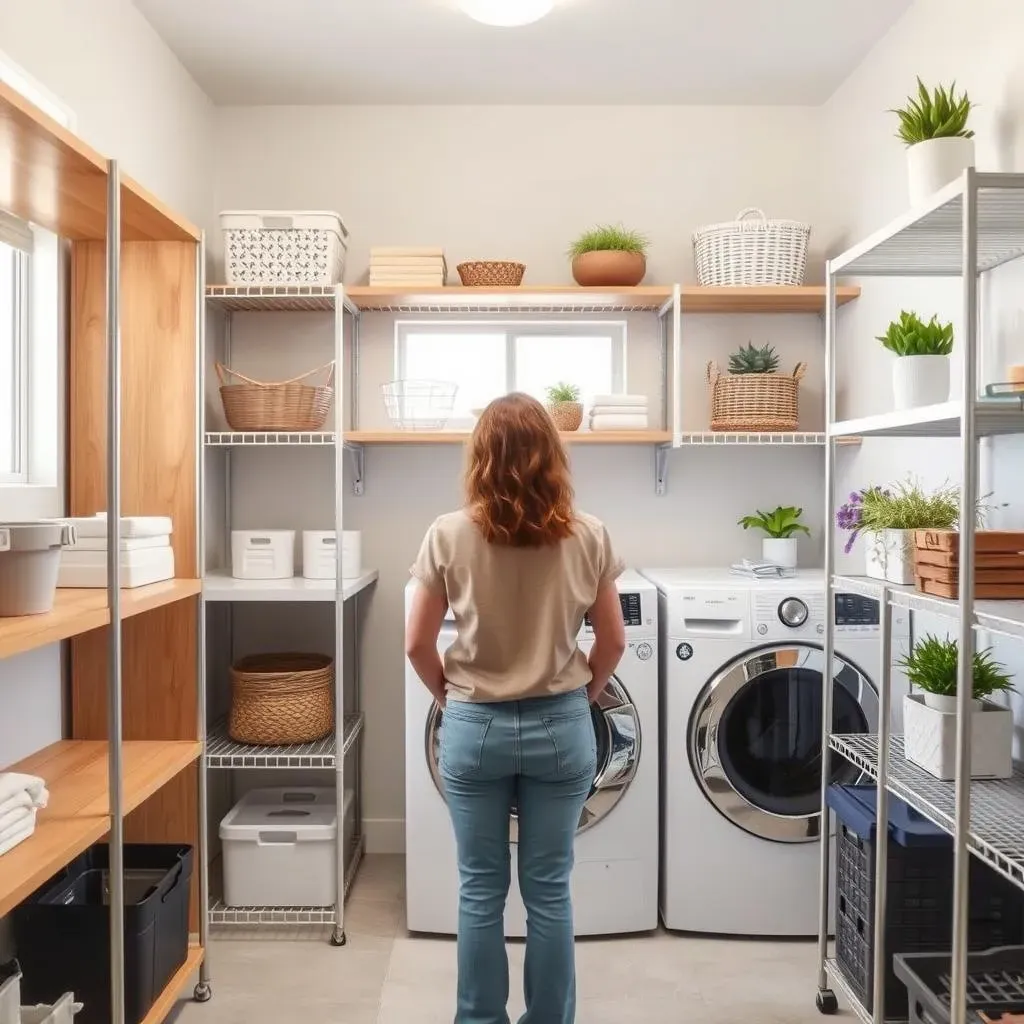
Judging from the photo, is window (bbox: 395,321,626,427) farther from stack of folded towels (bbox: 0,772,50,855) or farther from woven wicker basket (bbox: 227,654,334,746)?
stack of folded towels (bbox: 0,772,50,855)

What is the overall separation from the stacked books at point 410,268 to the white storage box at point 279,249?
0.17m

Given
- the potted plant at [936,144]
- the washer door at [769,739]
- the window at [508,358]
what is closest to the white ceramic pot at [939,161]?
the potted plant at [936,144]

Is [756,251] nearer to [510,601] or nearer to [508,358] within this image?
[508,358]

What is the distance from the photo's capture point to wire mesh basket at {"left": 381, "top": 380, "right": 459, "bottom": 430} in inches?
120

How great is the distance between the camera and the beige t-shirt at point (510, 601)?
6.28ft

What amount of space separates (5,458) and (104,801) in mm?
869

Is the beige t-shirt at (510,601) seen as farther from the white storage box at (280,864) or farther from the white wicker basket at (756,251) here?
the white wicker basket at (756,251)

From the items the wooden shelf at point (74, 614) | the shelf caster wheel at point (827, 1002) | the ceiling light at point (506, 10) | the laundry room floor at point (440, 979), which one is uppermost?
the ceiling light at point (506, 10)

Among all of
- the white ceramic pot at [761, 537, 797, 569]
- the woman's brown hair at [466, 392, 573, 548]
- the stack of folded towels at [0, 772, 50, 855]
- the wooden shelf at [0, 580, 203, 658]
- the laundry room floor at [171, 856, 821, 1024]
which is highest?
the woman's brown hair at [466, 392, 573, 548]

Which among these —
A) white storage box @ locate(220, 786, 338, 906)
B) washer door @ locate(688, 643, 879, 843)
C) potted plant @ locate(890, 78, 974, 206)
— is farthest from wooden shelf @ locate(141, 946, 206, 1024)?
potted plant @ locate(890, 78, 974, 206)

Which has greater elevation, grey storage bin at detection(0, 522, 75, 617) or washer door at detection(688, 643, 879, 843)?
grey storage bin at detection(0, 522, 75, 617)

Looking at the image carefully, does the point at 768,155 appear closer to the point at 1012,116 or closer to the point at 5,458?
the point at 1012,116

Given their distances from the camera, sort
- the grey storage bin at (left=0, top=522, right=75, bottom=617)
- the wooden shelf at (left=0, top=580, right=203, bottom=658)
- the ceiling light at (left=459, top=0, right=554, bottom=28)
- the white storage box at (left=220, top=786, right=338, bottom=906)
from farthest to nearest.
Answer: the white storage box at (left=220, top=786, right=338, bottom=906) < the ceiling light at (left=459, top=0, right=554, bottom=28) < the grey storage bin at (left=0, top=522, right=75, bottom=617) < the wooden shelf at (left=0, top=580, right=203, bottom=658)

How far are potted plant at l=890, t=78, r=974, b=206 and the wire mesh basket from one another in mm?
1504
